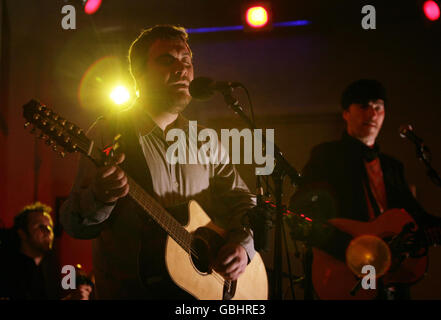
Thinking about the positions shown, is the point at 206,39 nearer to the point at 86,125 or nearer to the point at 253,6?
the point at 253,6

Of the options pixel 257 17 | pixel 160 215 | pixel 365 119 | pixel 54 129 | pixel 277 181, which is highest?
pixel 257 17

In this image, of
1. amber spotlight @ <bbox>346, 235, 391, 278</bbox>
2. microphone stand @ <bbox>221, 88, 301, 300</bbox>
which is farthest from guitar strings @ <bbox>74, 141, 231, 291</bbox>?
amber spotlight @ <bbox>346, 235, 391, 278</bbox>

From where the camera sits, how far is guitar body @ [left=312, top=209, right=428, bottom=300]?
2.56 meters

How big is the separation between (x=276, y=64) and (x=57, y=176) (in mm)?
2575

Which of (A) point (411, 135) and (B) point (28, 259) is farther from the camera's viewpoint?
(B) point (28, 259)

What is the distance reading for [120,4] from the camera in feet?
13.0

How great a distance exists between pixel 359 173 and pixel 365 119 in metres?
0.41

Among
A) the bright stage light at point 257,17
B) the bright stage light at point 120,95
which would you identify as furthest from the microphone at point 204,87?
the bright stage light at point 120,95

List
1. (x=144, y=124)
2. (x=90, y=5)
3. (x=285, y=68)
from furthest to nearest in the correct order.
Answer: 1. (x=285, y=68)
2. (x=90, y=5)
3. (x=144, y=124)

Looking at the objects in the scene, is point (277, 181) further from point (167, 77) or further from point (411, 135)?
point (411, 135)

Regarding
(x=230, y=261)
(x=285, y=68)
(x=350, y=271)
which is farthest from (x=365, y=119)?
→ (x=285, y=68)

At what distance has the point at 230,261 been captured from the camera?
1.88m
